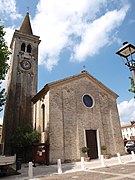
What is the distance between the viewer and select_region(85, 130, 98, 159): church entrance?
16506 millimetres

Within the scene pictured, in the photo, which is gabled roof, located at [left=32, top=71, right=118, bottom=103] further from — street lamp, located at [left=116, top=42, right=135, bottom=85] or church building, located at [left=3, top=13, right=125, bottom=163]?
street lamp, located at [left=116, top=42, right=135, bottom=85]

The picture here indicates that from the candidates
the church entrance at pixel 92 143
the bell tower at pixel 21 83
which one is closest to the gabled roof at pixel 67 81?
the bell tower at pixel 21 83

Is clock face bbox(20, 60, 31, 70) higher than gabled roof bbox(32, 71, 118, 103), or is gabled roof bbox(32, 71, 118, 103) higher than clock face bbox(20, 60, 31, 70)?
clock face bbox(20, 60, 31, 70)

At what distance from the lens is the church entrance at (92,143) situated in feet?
54.2

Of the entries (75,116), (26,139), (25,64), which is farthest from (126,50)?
(25,64)

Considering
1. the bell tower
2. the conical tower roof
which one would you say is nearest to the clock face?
the bell tower

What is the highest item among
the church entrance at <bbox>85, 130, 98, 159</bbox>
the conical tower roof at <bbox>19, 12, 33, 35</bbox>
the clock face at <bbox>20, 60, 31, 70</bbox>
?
the conical tower roof at <bbox>19, 12, 33, 35</bbox>

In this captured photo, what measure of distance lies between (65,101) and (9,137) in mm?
7981

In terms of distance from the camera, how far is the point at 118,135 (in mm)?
18719

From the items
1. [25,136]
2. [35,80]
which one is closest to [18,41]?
[35,80]

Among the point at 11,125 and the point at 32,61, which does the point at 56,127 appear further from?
the point at 32,61

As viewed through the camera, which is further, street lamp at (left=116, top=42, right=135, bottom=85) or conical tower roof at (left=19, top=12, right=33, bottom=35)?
conical tower roof at (left=19, top=12, right=33, bottom=35)

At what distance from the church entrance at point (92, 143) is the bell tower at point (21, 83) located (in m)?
7.98

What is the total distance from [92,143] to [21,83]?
40.8ft
